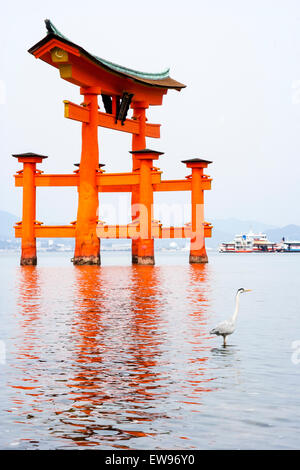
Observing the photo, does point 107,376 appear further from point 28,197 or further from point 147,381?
point 28,197

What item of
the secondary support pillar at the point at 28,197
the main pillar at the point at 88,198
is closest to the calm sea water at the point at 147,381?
the main pillar at the point at 88,198

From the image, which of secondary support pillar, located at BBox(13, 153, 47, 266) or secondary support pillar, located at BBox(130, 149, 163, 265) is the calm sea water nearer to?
secondary support pillar, located at BBox(130, 149, 163, 265)

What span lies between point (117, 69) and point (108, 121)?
4434 mm

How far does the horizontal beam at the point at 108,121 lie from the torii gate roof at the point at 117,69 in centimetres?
368

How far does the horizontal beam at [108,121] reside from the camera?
2214 inches

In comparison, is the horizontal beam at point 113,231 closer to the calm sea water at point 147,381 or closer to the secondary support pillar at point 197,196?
the secondary support pillar at point 197,196

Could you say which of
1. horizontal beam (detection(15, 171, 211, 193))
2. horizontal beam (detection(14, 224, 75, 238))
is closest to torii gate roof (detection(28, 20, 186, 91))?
horizontal beam (detection(15, 171, 211, 193))

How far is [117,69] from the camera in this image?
6100 centimetres

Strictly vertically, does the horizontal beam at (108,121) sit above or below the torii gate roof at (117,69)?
below

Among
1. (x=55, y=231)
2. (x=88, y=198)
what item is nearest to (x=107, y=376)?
(x=88, y=198)

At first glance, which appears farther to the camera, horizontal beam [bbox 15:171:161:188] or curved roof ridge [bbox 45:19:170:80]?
horizontal beam [bbox 15:171:161:188]

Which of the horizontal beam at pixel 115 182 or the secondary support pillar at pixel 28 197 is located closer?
the horizontal beam at pixel 115 182

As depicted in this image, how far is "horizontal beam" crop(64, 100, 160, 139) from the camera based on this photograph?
2214 inches

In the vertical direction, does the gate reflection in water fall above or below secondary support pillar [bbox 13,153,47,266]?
below
